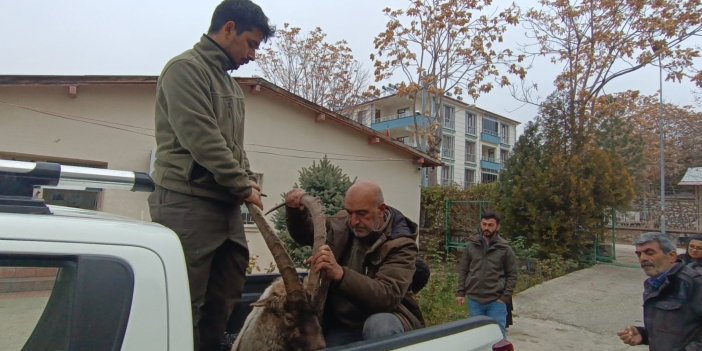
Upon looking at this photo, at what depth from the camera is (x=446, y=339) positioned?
87.1 inches

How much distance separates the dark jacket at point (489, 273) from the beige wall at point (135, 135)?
4.50 m

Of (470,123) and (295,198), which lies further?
(470,123)

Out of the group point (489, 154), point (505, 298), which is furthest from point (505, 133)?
point (505, 298)

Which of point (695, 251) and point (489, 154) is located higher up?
point (489, 154)

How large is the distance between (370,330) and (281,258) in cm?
63

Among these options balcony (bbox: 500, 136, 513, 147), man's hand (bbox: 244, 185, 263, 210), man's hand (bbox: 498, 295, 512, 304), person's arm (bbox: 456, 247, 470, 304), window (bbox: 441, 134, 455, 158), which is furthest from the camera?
balcony (bbox: 500, 136, 513, 147)

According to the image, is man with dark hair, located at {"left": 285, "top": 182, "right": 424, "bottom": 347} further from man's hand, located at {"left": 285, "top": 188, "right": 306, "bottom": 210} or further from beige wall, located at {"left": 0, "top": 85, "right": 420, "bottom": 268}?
beige wall, located at {"left": 0, "top": 85, "right": 420, "bottom": 268}

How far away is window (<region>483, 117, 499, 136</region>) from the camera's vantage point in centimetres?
5064

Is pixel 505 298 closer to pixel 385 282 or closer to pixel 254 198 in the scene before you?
pixel 385 282

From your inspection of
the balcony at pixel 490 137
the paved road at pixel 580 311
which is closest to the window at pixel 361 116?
the balcony at pixel 490 137

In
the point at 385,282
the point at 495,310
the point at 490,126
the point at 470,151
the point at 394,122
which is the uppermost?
the point at 490,126

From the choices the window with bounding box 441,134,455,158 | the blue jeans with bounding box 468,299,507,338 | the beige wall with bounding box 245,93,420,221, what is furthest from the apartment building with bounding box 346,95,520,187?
the blue jeans with bounding box 468,299,507,338

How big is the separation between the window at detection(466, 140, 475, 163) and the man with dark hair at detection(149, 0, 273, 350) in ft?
154

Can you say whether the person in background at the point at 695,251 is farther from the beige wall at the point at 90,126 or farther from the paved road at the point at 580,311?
the beige wall at the point at 90,126
